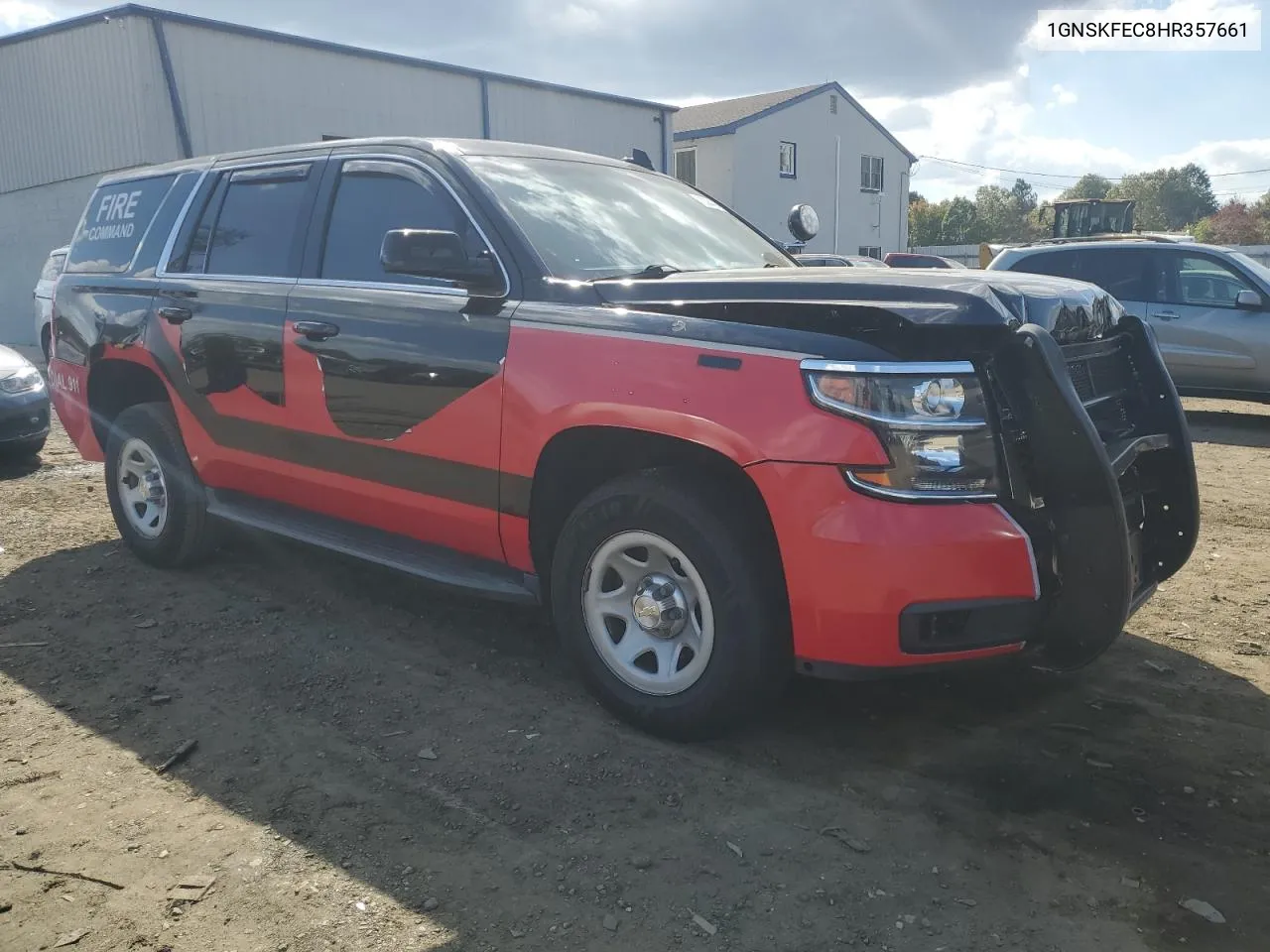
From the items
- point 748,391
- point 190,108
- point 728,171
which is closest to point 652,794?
point 748,391

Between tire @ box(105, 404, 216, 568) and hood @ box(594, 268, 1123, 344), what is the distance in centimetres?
267

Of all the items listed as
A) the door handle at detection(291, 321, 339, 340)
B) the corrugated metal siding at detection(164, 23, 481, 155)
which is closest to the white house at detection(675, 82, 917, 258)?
the corrugated metal siding at detection(164, 23, 481, 155)

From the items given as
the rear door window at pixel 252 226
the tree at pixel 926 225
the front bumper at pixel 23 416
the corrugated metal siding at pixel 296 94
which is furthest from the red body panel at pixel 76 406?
the tree at pixel 926 225

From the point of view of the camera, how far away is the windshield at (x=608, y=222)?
3.75 metres

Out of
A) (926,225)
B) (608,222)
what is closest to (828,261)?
(608,222)

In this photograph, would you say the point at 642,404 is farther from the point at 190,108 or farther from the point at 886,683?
the point at 190,108

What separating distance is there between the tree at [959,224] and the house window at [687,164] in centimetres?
3604

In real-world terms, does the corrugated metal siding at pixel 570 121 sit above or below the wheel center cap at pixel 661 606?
above

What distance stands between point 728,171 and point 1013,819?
103 ft

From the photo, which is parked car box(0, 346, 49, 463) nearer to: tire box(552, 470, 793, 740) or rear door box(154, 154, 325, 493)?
rear door box(154, 154, 325, 493)

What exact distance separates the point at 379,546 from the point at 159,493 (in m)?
1.75

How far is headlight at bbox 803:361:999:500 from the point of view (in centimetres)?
280

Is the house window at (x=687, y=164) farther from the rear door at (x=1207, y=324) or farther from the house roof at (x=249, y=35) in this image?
the rear door at (x=1207, y=324)

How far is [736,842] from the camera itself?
2.82m
